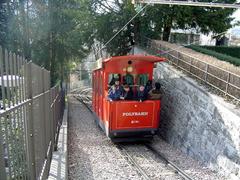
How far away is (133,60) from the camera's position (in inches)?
500

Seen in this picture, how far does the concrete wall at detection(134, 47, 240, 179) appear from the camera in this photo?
8289mm

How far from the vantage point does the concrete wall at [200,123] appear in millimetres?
8289

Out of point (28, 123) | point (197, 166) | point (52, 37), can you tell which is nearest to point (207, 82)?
point (197, 166)

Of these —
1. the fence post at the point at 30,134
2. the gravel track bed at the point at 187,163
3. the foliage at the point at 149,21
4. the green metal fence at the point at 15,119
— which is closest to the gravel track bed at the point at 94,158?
the gravel track bed at the point at 187,163

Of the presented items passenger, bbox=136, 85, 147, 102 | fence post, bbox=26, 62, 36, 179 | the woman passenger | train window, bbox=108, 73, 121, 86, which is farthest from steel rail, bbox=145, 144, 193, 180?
fence post, bbox=26, 62, 36, 179

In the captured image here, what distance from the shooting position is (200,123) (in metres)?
10.2

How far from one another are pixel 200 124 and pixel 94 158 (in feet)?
11.4

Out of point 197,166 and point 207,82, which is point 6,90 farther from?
point 207,82

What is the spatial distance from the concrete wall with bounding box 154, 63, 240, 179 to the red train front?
995mm

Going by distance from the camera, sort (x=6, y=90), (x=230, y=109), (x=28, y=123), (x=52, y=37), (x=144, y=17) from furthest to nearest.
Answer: (x=52, y=37)
(x=144, y=17)
(x=230, y=109)
(x=28, y=123)
(x=6, y=90)

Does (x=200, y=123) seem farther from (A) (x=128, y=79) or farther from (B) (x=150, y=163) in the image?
(A) (x=128, y=79)

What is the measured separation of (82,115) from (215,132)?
12.9 meters

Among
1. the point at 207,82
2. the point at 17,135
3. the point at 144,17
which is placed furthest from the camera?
the point at 144,17

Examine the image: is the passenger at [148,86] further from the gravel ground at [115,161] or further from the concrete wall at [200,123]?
the gravel ground at [115,161]
